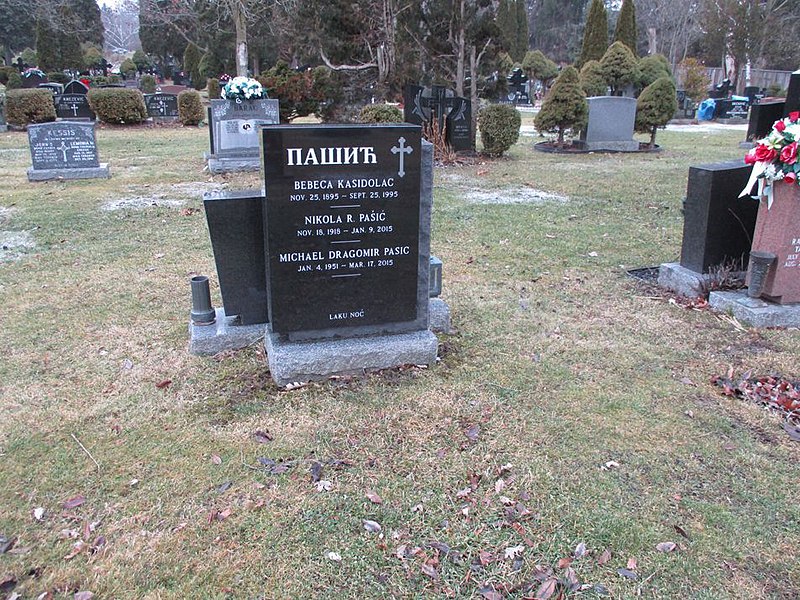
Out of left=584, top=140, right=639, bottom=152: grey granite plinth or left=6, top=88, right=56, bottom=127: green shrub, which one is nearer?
left=584, top=140, right=639, bottom=152: grey granite plinth

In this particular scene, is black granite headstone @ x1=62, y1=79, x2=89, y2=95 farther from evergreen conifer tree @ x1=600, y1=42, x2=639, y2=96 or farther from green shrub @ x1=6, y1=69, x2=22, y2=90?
evergreen conifer tree @ x1=600, y1=42, x2=639, y2=96

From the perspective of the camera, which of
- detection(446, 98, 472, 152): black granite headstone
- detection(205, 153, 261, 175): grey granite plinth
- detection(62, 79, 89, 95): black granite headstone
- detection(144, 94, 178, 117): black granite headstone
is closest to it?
detection(205, 153, 261, 175): grey granite plinth

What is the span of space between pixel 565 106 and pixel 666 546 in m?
14.1

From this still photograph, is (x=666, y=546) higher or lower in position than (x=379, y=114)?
lower

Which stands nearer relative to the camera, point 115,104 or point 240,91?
point 240,91

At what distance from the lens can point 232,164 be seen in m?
12.7

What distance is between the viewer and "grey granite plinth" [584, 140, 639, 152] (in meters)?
16.1

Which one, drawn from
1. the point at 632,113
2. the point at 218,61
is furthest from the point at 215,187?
the point at 218,61

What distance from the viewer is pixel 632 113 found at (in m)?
16.1

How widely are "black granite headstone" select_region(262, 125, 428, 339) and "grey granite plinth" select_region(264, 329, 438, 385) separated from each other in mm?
112

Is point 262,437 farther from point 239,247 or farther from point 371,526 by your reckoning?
point 239,247

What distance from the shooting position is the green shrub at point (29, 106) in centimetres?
2016

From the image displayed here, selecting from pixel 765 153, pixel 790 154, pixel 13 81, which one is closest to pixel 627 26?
pixel 765 153

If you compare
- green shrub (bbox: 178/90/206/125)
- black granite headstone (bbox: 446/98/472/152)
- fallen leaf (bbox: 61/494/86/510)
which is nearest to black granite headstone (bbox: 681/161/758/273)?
fallen leaf (bbox: 61/494/86/510)
